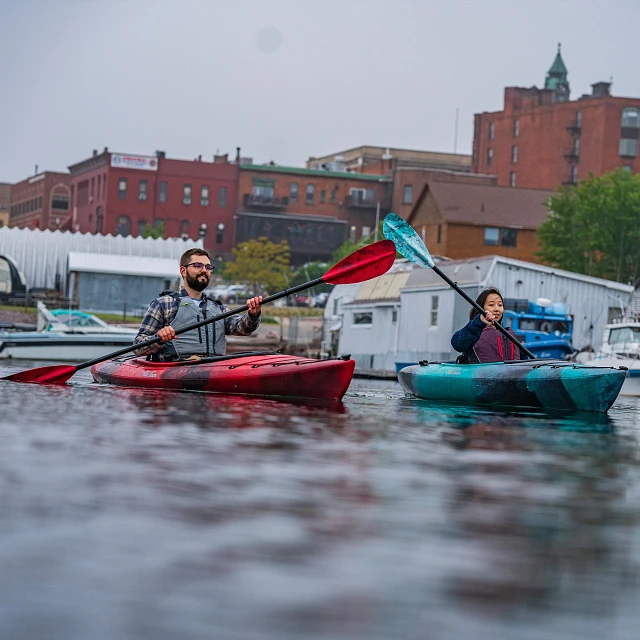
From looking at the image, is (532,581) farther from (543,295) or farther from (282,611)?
(543,295)

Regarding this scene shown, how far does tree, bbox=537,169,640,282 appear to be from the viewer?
5784 centimetres

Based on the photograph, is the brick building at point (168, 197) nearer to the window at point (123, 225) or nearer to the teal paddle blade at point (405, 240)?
the window at point (123, 225)

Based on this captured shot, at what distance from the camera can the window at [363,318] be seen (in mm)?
44406

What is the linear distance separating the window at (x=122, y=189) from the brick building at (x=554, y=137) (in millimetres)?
34025

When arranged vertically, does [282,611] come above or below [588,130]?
below

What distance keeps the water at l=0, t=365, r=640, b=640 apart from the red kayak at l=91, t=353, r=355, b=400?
337 cm

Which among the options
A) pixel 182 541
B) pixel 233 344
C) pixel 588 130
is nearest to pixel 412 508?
pixel 182 541

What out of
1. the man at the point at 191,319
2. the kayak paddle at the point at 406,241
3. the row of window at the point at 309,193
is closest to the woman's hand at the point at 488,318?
the kayak paddle at the point at 406,241

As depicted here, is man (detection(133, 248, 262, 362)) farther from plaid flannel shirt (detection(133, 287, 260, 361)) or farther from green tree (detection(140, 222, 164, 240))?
green tree (detection(140, 222, 164, 240))

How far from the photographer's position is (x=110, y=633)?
11.3 ft

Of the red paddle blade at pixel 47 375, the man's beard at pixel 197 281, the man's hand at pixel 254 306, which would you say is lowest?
the red paddle blade at pixel 47 375

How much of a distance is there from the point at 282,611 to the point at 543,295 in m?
35.3

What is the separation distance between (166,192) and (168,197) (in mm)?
490

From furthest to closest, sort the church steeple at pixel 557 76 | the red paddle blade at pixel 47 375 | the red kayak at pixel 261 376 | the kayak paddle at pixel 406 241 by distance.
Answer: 1. the church steeple at pixel 557 76
2. the red paddle blade at pixel 47 375
3. the kayak paddle at pixel 406 241
4. the red kayak at pixel 261 376
